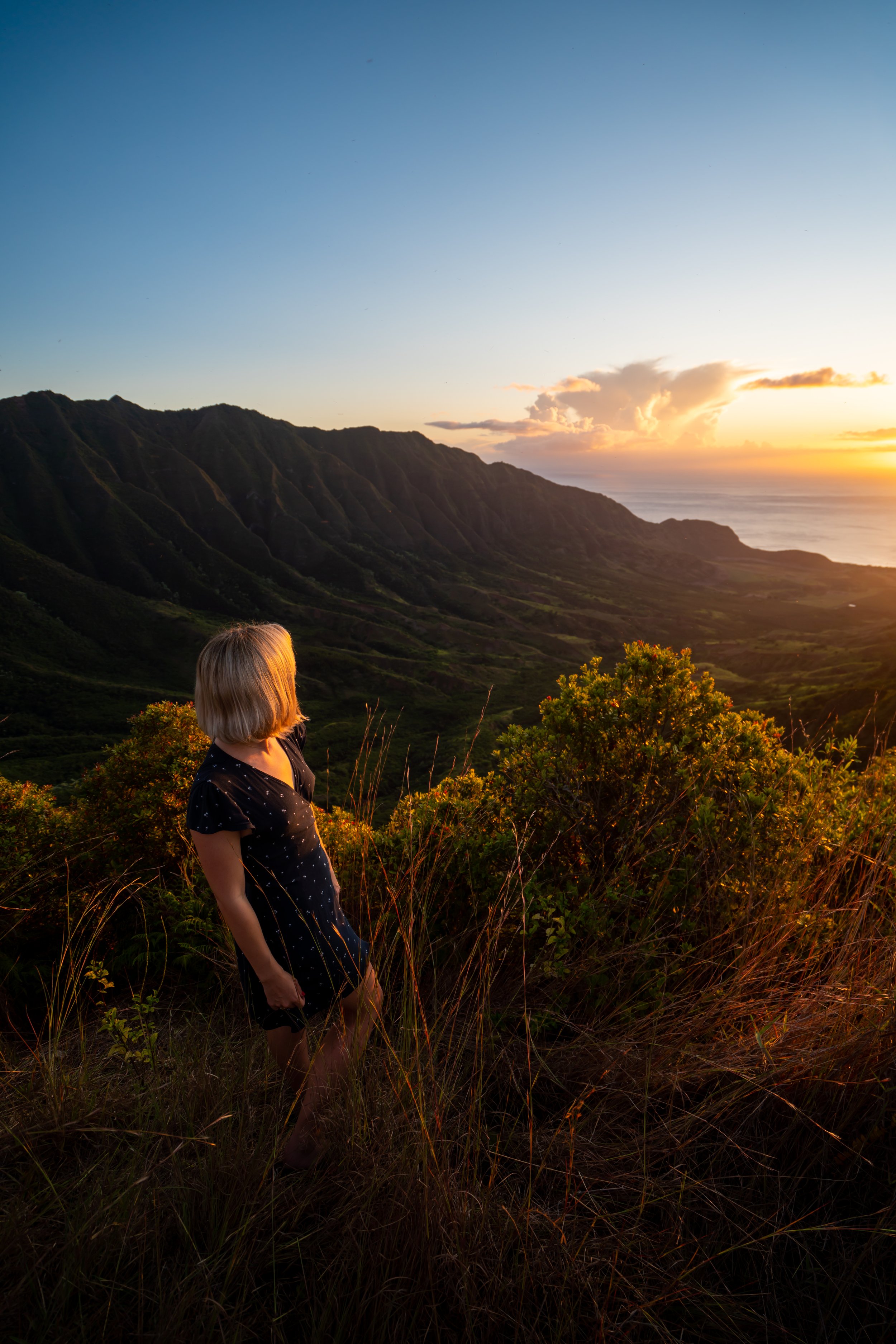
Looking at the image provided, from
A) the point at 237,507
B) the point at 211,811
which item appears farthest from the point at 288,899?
the point at 237,507

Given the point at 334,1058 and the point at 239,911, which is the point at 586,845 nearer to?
the point at 334,1058

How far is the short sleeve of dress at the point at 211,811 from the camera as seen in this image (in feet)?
6.63

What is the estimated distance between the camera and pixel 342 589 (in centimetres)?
13612

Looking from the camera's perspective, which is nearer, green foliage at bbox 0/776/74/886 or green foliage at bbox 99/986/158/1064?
green foliage at bbox 99/986/158/1064

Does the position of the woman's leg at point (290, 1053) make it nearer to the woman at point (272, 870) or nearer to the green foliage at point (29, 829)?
the woman at point (272, 870)

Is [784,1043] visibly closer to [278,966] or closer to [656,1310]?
[656,1310]

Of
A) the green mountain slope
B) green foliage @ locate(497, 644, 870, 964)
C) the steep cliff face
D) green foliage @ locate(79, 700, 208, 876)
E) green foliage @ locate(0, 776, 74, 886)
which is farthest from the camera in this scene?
the steep cliff face

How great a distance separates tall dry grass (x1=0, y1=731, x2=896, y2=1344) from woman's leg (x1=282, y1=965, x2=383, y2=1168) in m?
0.06

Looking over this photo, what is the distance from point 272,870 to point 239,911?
0.86 ft

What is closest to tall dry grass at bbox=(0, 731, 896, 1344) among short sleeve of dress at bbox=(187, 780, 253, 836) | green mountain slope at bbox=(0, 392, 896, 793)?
short sleeve of dress at bbox=(187, 780, 253, 836)

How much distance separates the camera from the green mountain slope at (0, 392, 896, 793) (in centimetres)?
8019

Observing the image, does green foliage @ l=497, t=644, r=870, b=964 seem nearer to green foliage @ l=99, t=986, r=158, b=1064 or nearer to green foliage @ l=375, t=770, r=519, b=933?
green foliage @ l=375, t=770, r=519, b=933

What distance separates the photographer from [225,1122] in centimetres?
187

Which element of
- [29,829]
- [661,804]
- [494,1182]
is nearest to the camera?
[494,1182]
